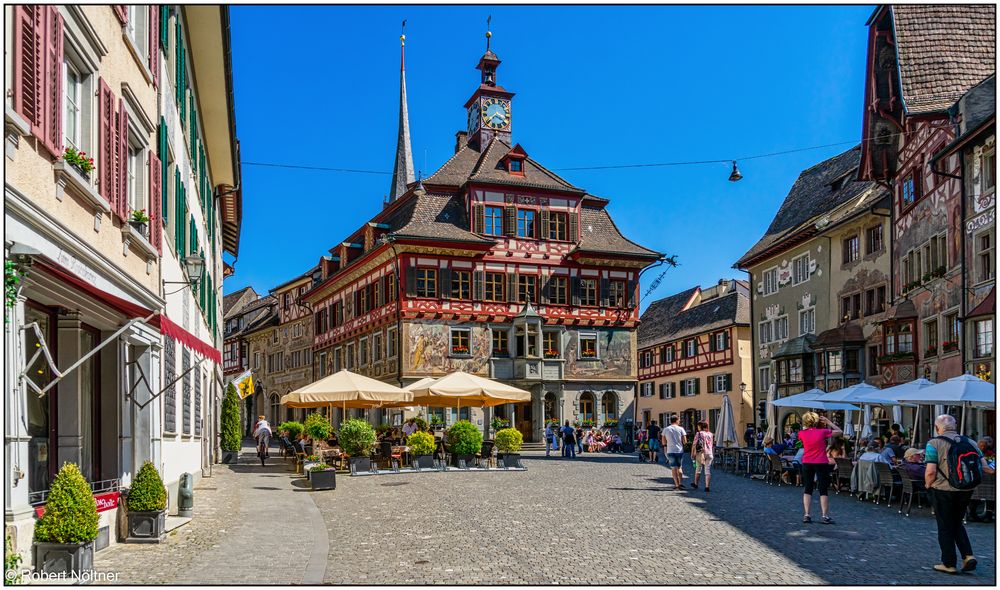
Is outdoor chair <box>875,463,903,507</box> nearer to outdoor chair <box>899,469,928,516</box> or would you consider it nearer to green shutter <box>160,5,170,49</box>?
outdoor chair <box>899,469,928,516</box>

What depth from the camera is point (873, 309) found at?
36375mm

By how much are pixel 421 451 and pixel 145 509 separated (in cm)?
1567

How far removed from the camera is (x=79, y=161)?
9.67 metres

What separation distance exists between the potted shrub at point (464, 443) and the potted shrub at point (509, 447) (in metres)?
0.55

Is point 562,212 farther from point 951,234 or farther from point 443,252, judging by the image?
point 951,234

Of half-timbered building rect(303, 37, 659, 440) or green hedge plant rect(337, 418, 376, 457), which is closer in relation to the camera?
green hedge plant rect(337, 418, 376, 457)

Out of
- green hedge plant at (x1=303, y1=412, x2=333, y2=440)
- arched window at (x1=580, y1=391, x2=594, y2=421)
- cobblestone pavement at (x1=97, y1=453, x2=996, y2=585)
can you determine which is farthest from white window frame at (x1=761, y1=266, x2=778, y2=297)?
cobblestone pavement at (x1=97, y1=453, x2=996, y2=585)

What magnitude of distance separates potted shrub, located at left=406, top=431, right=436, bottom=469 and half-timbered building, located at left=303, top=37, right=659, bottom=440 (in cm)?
1704

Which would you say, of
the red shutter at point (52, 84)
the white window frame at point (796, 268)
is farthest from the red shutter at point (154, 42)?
the white window frame at point (796, 268)

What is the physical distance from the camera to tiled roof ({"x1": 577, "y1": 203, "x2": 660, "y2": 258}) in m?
48.2

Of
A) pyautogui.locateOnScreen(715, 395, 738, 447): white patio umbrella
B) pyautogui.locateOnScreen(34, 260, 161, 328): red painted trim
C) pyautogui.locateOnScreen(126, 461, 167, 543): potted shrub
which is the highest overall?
pyautogui.locateOnScreen(34, 260, 161, 328): red painted trim

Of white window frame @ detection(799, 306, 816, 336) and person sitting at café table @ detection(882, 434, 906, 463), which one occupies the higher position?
white window frame @ detection(799, 306, 816, 336)

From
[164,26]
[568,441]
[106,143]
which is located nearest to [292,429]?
[568,441]

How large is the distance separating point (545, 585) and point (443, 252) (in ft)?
120
